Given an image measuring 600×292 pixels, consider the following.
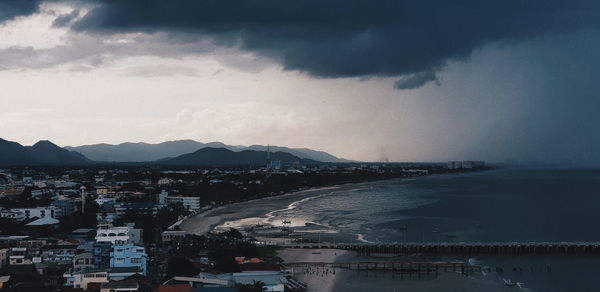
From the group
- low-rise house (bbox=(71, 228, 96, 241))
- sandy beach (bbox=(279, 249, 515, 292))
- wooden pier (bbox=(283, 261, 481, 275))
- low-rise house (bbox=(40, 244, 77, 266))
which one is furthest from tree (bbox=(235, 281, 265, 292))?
low-rise house (bbox=(71, 228, 96, 241))

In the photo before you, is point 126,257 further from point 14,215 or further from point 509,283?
point 14,215

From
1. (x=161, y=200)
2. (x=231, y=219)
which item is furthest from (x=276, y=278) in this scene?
(x=161, y=200)

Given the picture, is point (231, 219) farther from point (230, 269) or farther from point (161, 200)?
point (230, 269)

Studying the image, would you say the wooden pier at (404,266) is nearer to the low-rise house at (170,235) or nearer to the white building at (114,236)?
the white building at (114,236)

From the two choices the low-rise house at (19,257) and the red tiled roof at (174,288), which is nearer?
the red tiled roof at (174,288)

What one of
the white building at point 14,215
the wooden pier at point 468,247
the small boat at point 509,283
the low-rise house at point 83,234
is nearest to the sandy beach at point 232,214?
the low-rise house at point 83,234

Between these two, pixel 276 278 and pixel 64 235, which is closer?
pixel 276 278

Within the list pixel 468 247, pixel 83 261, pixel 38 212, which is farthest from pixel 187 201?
pixel 83 261

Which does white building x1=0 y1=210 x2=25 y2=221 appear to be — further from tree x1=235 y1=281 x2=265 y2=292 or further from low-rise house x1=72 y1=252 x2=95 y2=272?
tree x1=235 y1=281 x2=265 y2=292

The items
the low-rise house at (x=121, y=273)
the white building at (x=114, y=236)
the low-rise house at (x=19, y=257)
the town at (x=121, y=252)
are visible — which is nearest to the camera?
the town at (x=121, y=252)
